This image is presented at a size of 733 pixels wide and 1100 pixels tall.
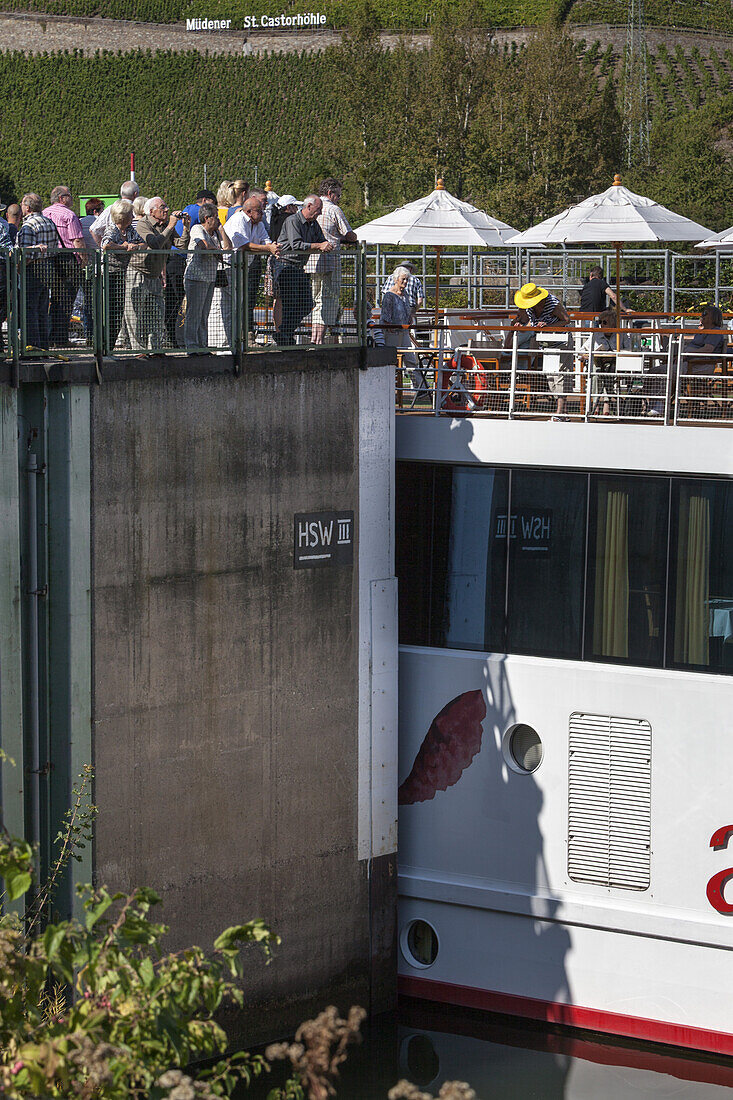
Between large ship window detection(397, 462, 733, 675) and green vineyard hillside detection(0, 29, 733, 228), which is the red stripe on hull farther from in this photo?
green vineyard hillside detection(0, 29, 733, 228)

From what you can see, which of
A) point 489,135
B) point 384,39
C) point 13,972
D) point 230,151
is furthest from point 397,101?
point 13,972

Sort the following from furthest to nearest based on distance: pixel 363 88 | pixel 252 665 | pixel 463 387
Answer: pixel 363 88 → pixel 463 387 → pixel 252 665

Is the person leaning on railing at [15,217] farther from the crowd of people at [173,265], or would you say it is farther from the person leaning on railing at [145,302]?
the person leaning on railing at [145,302]

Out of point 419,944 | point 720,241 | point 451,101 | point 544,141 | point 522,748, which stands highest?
point 451,101

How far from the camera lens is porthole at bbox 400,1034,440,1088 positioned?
12.2 m

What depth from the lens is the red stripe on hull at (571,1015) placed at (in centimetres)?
1208

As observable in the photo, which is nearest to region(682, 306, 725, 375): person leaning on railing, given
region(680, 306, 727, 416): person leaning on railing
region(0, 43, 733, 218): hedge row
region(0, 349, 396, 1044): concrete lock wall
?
region(680, 306, 727, 416): person leaning on railing

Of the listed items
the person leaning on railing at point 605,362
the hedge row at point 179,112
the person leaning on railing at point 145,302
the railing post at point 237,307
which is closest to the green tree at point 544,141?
the hedge row at point 179,112

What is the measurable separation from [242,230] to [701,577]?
196 inches

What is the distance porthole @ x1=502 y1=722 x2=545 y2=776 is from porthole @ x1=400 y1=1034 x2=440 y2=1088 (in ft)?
7.67

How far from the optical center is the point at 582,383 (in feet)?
47.6

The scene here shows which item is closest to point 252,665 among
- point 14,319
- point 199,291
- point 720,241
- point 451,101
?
point 199,291

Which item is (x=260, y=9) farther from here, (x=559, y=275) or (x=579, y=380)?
(x=579, y=380)

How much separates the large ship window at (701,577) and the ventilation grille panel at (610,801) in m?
0.75
